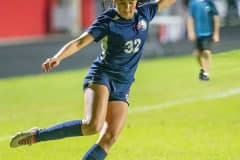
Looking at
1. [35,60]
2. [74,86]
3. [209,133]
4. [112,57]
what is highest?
[112,57]

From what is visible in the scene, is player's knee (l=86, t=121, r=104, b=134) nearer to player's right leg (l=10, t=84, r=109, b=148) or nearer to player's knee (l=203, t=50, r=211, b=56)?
player's right leg (l=10, t=84, r=109, b=148)

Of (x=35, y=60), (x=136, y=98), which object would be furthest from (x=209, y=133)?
(x=35, y=60)

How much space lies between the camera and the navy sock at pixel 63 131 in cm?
788

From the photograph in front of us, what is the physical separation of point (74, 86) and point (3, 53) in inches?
418

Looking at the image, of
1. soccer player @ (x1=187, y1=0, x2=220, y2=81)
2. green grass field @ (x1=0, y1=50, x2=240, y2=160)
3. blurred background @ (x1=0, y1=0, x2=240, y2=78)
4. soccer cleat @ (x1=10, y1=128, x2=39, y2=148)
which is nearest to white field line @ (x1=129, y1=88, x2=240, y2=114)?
green grass field @ (x1=0, y1=50, x2=240, y2=160)

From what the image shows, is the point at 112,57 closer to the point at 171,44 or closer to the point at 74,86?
the point at 74,86

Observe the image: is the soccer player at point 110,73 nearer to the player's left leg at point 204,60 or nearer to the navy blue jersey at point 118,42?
the navy blue jersey at point 118,42

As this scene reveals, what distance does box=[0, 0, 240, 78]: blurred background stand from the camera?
2602 centimetres

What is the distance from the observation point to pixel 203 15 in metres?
14.9

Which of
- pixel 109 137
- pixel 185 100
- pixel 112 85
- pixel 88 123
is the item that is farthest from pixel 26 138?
pixel 185 100

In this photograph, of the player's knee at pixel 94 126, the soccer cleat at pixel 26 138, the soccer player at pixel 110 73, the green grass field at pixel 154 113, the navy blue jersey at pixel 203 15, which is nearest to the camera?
the player's knee at pixel 94 126

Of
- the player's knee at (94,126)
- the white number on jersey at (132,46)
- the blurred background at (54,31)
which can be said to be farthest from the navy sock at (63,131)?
the blurred background at (54,31)

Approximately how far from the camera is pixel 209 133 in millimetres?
11258

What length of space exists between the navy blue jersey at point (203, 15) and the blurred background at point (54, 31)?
3.11 metres
